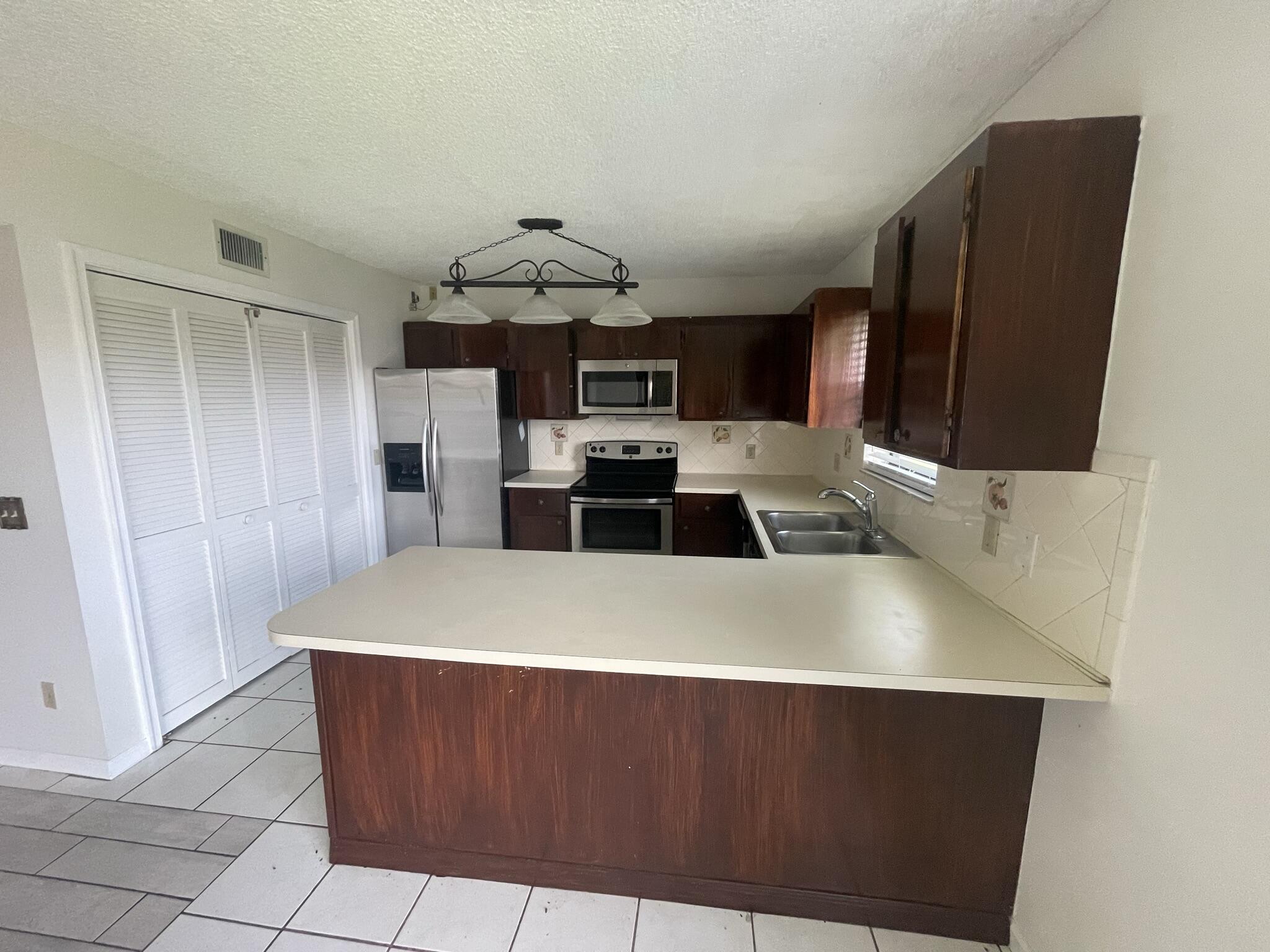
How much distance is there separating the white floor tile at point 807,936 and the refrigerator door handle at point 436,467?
292 centimetres

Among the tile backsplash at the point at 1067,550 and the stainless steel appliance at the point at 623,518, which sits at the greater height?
the tile backsplash at the point at 1067,550

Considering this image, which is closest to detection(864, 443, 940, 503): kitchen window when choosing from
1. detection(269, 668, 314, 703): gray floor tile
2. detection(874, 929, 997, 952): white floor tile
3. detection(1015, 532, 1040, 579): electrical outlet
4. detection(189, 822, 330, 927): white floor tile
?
detection(1015, 532, 1040, 579): electrical outlet

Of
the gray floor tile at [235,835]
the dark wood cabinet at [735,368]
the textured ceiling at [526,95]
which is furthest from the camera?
the dark wood cabinet at [735,368]

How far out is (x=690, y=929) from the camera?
1.39 m

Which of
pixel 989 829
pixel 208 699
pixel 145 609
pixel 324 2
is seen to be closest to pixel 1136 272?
pixel 989 829

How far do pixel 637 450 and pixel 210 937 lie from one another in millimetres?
3138

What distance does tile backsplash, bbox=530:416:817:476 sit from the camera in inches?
149

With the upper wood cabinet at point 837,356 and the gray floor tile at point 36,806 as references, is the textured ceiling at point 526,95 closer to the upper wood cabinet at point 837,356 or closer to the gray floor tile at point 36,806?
the upper wood cabinet at point 837,356

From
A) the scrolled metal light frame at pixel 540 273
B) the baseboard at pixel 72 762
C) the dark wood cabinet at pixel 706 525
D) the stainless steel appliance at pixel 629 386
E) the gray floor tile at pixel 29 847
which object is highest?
the scrolled metal light frame at pixel 540 273

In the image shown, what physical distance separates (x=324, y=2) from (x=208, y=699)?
2.85 m

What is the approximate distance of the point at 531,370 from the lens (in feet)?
12.1

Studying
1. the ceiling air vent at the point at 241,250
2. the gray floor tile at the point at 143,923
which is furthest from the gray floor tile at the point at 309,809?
the ceiling air vent at the point at 241,250

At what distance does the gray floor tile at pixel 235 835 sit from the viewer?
1645 millimetres

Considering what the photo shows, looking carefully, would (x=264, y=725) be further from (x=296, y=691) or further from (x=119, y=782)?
(x=119, y=782)
